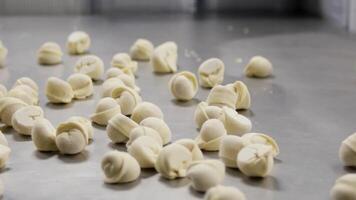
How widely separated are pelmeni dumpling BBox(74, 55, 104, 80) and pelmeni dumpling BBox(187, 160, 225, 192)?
26.8 inches

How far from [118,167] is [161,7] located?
1.76m

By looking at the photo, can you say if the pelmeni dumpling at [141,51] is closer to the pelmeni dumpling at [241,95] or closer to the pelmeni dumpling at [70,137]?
the pelmeni dumpling at [241,95]

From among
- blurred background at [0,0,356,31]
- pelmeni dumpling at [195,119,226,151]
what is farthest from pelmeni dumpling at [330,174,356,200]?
blurred background at [0,0,356,31]

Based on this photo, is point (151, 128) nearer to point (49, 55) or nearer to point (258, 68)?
point (258, 68)

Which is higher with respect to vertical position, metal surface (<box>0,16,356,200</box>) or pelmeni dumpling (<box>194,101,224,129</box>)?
pelmeni dumpling (<box>194,101,224,129</box>)

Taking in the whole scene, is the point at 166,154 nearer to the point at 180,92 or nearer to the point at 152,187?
the point at 152,187

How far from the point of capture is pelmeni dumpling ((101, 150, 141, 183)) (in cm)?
101

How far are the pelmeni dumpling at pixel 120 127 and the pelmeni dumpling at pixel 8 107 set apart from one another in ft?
0.72

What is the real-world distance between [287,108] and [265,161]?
41cm

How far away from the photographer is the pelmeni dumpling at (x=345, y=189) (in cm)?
92

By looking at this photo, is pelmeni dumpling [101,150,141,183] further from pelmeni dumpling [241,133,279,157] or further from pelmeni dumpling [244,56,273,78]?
pelmeni dumpling [244,56,273,78]

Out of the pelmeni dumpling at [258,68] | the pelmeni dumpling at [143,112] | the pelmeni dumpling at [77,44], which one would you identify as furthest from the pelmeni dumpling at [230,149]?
the pelmeni dumpling at [77,44]

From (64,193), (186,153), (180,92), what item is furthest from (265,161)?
(180,92)

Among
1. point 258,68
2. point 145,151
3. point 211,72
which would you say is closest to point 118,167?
point 145,151
